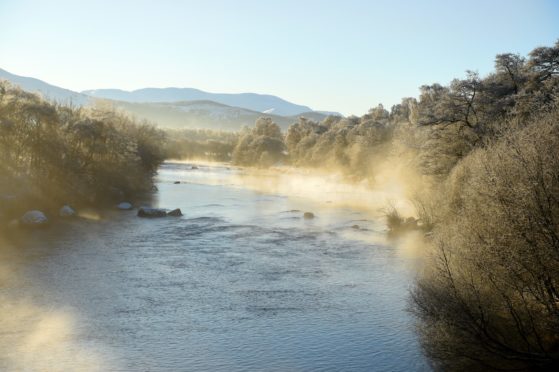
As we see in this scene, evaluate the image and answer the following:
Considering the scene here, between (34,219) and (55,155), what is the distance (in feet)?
30.9

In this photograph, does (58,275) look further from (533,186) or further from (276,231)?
(533,186)

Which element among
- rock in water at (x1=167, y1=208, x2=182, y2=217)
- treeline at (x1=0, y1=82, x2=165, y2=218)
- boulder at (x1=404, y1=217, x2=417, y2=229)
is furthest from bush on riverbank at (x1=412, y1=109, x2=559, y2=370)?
treeline at (x1=0, y1=82, x2=165, y2=218)

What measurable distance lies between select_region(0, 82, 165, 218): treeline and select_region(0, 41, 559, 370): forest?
0.38ft

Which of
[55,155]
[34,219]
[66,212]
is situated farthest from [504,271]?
[55,155]

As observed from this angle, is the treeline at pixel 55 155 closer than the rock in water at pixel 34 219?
No

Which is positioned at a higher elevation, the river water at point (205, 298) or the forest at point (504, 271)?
the forest at point (504, 271)

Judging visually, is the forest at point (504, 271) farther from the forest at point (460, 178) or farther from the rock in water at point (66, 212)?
the rock in water at point (66, 212)

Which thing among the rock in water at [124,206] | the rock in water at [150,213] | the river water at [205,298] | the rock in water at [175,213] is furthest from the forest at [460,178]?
the rock in water at [175,213]

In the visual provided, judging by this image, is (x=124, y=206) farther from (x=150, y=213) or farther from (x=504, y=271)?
(x=504, y=271)

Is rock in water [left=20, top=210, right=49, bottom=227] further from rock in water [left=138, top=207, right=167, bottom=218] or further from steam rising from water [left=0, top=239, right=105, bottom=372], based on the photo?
steam rising from water [left=0, top=239, right=105, bottom=372]

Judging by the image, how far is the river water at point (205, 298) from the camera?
→ 54.0 ft

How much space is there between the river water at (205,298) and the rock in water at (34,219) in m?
1.87

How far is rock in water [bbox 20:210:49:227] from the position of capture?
3681 cm

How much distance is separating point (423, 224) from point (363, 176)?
44435 millimetres
